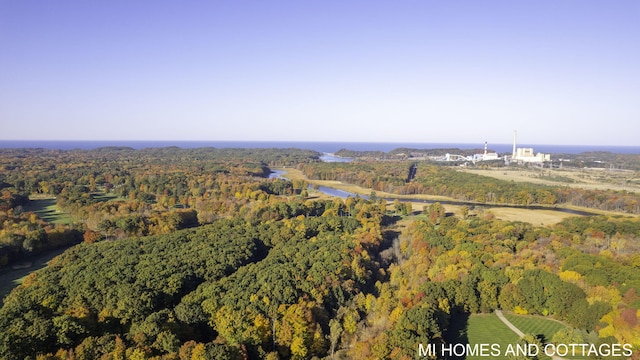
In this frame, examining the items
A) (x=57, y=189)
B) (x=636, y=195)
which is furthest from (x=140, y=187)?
(x=636, y=195)

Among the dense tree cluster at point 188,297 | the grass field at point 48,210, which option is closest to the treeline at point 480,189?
the dense tree cluster at point 188,297

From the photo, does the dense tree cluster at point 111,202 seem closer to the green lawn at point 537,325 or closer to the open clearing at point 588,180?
the green lawn at point 537,325

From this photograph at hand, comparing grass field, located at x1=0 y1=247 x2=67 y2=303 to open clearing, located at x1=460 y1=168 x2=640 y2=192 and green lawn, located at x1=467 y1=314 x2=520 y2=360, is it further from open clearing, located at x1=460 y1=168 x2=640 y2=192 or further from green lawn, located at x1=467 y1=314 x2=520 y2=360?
open clearing, located at x1=460 y1=168 x2=640 y2=192

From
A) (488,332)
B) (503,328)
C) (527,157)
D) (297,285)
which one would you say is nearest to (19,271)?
(297,285)

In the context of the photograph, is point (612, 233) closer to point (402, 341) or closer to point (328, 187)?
point (402, 341)

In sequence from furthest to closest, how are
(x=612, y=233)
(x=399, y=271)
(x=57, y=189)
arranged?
(x=57, y=189), (x=612, y=233), (x=399, y=271)
